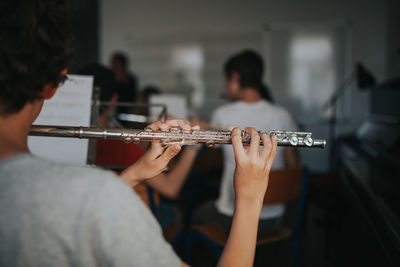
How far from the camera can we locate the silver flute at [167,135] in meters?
0.85

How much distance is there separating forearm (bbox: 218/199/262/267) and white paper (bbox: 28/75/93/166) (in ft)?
2.20

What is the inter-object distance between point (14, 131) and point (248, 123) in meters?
1.45

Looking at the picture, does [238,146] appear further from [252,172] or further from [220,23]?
[220,23]

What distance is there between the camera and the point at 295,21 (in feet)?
14.6

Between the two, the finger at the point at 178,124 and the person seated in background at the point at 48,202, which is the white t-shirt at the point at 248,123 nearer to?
the finger at the point at 178,124

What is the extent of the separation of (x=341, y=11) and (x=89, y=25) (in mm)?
3289

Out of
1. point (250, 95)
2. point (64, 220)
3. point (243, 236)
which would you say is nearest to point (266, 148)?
point (243, 236)

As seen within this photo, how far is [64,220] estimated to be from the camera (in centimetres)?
49

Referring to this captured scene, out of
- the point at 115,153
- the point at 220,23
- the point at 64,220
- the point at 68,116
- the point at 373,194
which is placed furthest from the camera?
the point at 220,23

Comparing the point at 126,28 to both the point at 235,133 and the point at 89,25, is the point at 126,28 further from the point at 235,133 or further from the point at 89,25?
the point at 235,133

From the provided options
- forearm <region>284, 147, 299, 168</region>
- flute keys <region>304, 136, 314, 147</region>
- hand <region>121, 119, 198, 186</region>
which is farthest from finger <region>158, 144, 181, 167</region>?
forearm <region>284, 147, 299, 168</region>

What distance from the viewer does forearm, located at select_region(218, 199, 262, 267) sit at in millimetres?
657

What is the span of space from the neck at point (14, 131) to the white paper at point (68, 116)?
0.57 m

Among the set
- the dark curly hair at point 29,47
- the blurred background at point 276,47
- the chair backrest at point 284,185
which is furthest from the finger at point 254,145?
the blurred background at point 276,47
